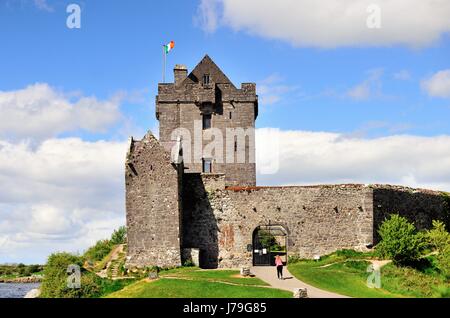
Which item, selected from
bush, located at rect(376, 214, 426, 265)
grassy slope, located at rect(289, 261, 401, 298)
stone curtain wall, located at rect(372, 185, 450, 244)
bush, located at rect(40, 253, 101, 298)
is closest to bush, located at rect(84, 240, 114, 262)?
bush, located at rect(40, 253, 101, 298)

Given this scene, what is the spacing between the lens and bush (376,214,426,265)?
1756 inches

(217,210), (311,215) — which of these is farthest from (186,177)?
(311,215)

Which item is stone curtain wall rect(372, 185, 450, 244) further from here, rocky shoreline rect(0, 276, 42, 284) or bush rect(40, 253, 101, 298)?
rocky shoreline rect(0, 276, 42, 284)

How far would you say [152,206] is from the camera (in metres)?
49.2

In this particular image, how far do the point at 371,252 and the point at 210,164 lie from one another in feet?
58.6

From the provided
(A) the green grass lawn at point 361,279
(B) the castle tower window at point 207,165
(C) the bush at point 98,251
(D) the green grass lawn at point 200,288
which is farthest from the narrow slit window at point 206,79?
(D) the green grass lawn at point 200,288

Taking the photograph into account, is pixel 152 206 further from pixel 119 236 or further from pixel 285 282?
pixel 119 236

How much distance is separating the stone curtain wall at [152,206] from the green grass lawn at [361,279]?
8.66 m

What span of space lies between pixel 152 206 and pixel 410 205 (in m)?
19.3

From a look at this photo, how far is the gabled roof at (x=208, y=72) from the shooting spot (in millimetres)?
63375

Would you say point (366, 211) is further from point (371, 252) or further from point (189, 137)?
point (189, 137)

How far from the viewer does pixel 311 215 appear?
51.1 meters

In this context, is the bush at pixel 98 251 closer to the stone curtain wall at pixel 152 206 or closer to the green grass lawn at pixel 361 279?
the stone curtain wall at pixel 152 206

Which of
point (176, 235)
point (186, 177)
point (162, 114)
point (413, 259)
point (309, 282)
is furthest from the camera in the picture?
point (162, 114)
